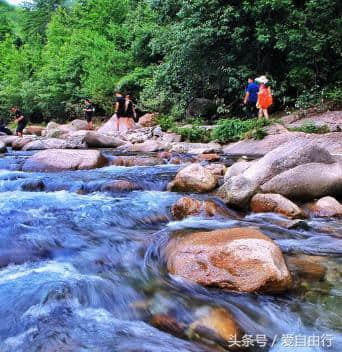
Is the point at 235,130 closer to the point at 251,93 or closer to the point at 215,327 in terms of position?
the point at 251,93

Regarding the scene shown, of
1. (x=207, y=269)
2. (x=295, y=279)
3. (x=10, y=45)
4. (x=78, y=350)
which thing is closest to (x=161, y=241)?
(x=207, y=269)

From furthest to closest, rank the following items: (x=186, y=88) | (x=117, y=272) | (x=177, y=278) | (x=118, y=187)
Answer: (x=186, y=88), (x=118, y=187), (x=117, y=272), (x=177, y=278)

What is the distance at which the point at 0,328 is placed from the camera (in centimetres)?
291

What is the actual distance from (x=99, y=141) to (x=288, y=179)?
8.49 m

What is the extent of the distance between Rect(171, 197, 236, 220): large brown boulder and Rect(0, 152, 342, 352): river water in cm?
12

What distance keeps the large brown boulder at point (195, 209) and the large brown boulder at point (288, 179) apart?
0.35 m

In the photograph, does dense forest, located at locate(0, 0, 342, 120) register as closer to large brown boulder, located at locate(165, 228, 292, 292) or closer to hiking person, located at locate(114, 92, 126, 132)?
hiking person, located at locate(114, 92, 126, 132)

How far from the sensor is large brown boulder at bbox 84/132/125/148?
1333 cm

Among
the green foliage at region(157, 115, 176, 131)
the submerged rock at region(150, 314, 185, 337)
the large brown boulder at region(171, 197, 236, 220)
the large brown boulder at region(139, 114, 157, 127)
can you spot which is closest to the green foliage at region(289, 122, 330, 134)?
the green foliage at region(157, 115, 176, 131)

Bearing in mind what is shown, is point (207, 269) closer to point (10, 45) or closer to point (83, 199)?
point (83, 199)

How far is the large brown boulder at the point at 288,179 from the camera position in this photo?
597cm

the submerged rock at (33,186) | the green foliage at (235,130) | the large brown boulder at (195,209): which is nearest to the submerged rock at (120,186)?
the submerged rock at (33,186)

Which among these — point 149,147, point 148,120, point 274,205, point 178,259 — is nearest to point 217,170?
point 274,205

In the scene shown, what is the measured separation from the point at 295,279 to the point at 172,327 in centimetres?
131
